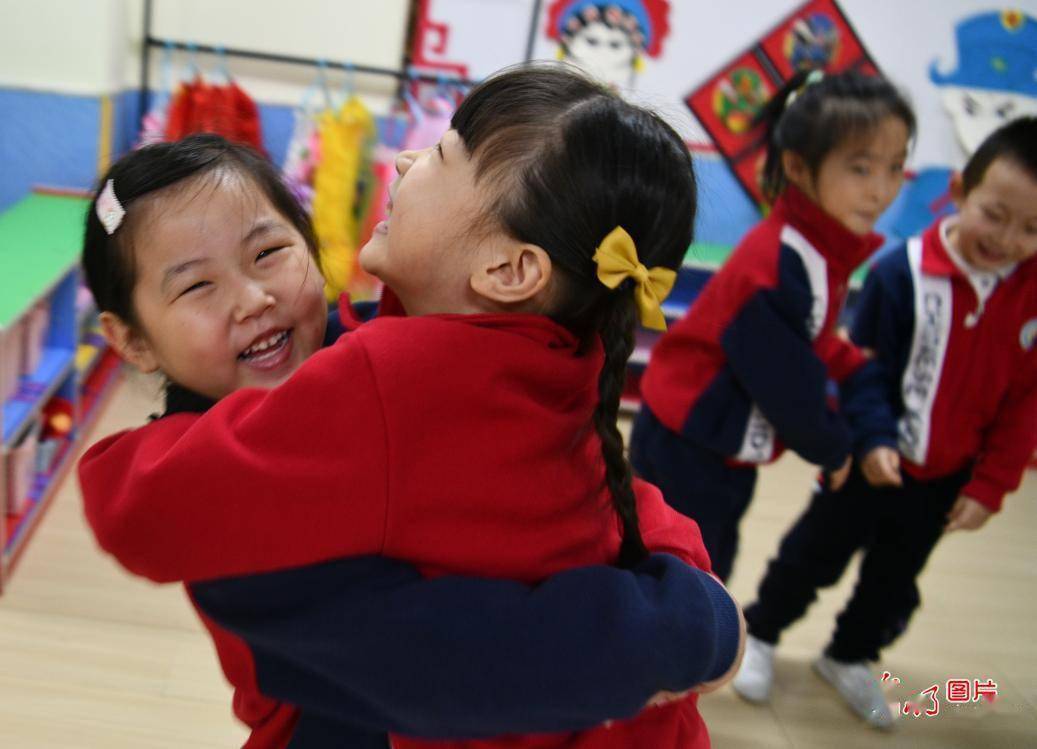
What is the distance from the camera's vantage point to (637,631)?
2.31 feet

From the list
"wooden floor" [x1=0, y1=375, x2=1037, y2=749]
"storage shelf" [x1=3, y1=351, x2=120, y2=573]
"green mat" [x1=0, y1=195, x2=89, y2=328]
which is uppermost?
"green mat" [x1=0, y1=195, x2=89, y2=328]

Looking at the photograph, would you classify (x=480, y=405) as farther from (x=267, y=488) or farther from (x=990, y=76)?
(x=990, y=76)

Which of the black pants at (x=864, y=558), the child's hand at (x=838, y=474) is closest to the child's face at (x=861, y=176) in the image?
Answer: the child's hand at (x=838, y=474)

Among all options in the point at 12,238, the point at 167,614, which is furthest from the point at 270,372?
the point at 12,238

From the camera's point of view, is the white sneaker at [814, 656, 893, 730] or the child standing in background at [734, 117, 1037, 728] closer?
the child standing in background at [734, 117, 1037, 728]

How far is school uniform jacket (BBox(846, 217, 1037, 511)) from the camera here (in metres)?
1.76

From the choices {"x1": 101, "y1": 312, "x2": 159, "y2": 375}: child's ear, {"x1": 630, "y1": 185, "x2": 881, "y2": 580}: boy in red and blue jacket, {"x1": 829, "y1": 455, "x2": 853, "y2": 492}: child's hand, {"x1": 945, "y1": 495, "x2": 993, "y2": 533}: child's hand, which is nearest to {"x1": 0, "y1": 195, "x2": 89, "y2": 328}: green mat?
{"x1": 101, "y1": 312, "x2": 159, "y2": 375}: child's ear

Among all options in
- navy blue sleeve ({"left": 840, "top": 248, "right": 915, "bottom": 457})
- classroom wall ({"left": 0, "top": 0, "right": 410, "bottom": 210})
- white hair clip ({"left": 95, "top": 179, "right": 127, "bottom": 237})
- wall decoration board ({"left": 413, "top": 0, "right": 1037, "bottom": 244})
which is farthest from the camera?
wall decoration board ({"left": 413, "top": 0, "right": 1037, "bottom": 244})

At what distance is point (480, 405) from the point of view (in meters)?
0.68

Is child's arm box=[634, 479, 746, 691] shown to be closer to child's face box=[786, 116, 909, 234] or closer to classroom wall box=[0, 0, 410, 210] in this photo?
child's face box=[786, 116, 909, 234]

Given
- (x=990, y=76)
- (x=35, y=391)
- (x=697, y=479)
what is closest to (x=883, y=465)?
(x=697, y=479)

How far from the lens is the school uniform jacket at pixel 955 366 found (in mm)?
1762

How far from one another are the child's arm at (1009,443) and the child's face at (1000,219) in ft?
0.69

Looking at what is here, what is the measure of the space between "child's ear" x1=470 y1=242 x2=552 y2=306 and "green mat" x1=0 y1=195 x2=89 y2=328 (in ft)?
5.28
